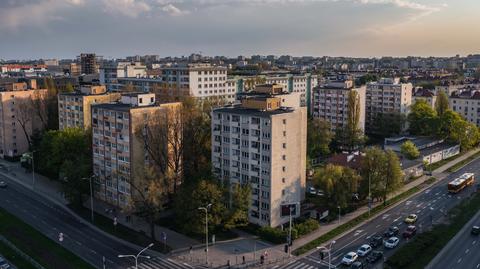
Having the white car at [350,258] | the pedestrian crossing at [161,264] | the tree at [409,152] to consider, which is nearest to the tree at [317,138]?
the tree at [409,152]

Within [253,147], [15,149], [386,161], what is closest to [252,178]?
[253,147]

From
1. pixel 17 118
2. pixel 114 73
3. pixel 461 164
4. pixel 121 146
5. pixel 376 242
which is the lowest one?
pixel 376 242

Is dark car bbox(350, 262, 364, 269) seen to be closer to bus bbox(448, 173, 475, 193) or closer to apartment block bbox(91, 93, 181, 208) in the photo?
apartment block bbox(91, 93, 181, 208)

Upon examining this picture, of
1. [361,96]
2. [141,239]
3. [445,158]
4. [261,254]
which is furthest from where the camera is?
[361,96]

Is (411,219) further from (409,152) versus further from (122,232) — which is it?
(122,232)

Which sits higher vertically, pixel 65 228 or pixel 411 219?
pixel 411 219

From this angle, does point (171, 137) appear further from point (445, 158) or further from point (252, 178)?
point (445, 158)

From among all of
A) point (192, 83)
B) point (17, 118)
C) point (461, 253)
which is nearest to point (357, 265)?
point (461, 253)
